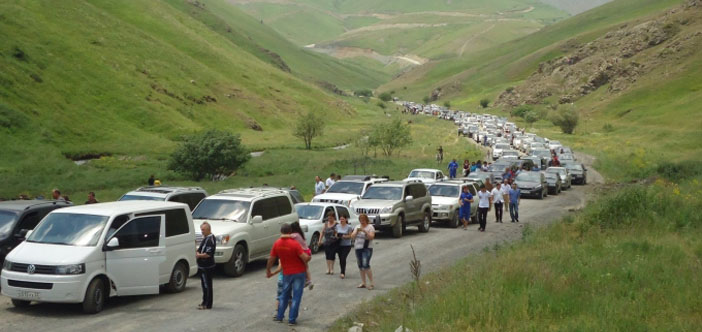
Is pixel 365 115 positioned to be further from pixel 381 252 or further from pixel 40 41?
pixel 381 252

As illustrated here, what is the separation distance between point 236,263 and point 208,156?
33.4m

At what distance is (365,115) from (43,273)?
138003mm

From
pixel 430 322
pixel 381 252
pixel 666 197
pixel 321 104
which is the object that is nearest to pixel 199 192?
pixel 381 252

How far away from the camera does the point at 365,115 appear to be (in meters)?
149

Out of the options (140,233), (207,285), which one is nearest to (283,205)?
(140,233)

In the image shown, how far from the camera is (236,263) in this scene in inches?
655

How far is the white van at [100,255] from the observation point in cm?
1216

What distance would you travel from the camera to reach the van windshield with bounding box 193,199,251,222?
57.1 ft

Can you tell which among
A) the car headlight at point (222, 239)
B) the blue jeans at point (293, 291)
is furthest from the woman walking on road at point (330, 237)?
the blue jeans at point (293, 291)

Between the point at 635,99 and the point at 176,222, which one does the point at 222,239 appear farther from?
the point at 635,99

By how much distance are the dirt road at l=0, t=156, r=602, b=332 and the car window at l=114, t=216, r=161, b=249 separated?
1.13m

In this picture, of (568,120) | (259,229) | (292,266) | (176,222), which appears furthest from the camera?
(568,120)

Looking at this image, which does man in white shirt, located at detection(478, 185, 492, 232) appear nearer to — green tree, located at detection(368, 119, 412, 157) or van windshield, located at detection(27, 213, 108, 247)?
van windshield, located at detection(27, 213, 108, 247)

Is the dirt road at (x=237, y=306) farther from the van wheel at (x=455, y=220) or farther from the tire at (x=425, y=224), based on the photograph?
the van wheel at (x=455, y=220)
